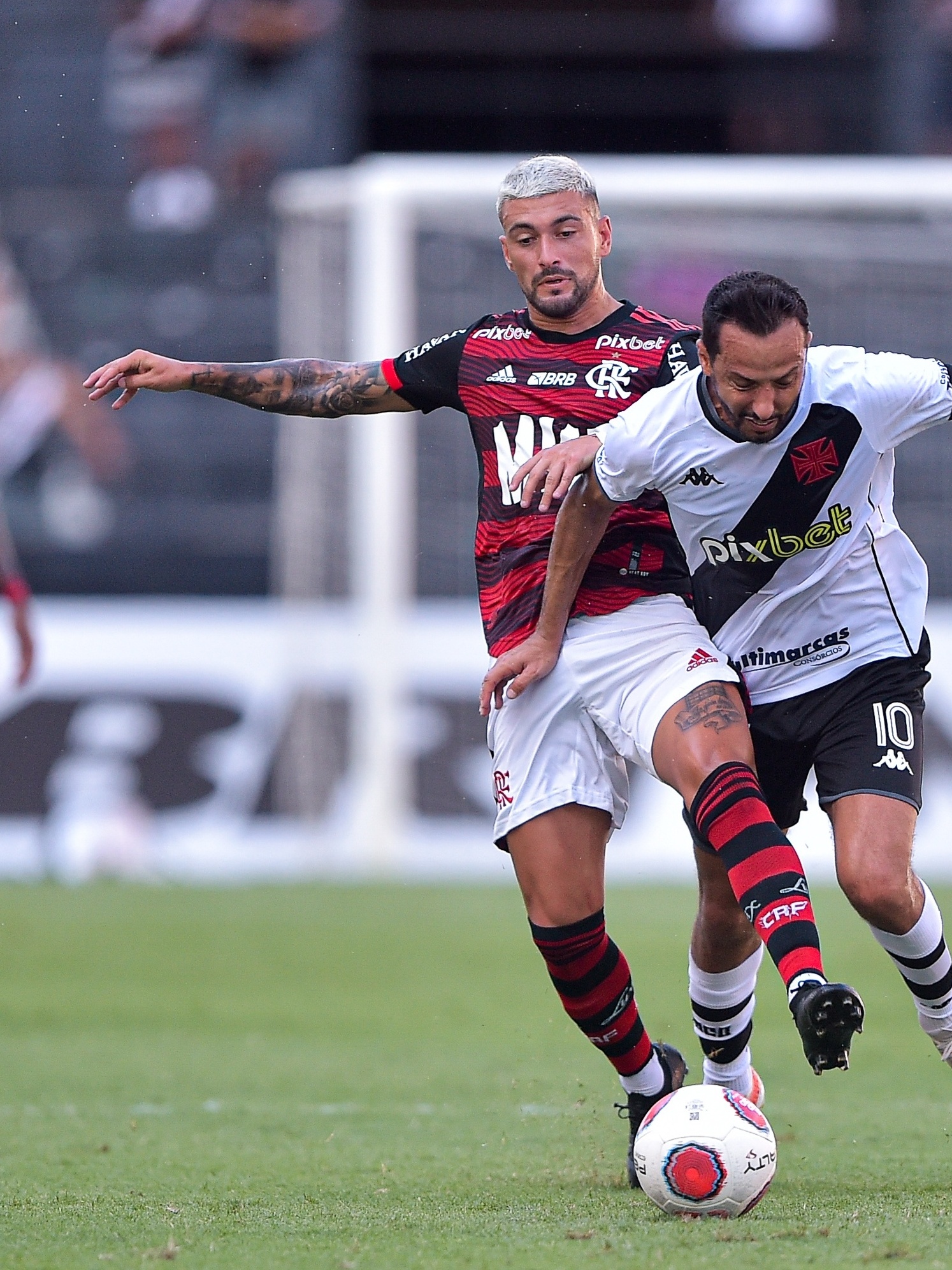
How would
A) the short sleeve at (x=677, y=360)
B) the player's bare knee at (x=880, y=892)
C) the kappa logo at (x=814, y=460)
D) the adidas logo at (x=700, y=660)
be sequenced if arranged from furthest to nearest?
1. the short sleeve at (x=677, y=360)
2. the adidas logo at (x=700, y=660)
3. the kappa logo at (x=814, y=460)
4. the player's bare knee at (x=880, y=892)

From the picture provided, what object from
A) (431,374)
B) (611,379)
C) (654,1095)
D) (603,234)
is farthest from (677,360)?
(654,1095)

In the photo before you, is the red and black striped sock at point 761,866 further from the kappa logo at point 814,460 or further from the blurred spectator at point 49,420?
the blurred spectator at point 49,420

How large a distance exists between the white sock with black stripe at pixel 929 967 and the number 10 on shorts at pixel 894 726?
36 cm

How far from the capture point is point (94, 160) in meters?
17.9

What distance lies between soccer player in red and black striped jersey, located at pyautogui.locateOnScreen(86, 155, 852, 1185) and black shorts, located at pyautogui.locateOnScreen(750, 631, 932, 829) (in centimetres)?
24

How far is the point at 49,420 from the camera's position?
15359 millimetres

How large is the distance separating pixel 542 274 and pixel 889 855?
1795 mm

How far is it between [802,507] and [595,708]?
2.61 ft

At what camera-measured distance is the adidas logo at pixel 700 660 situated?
4984 mm

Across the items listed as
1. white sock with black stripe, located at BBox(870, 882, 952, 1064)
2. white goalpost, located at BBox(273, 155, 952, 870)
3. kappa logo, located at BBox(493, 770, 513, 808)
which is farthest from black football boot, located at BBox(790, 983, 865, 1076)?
white goalpost, located at BBox(273, 155, 952, 870)

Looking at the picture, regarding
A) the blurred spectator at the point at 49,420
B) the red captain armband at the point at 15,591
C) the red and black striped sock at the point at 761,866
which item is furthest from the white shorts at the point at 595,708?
the blurred spectator at the point at 49,420

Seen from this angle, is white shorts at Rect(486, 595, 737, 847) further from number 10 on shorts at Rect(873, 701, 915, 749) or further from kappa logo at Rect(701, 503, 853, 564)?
number 10 on shorts at Rect(873, 701, 915, 749)

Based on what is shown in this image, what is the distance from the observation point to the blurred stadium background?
13.2 metres

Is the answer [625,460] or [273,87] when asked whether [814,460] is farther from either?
[273,87]
